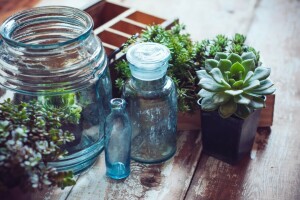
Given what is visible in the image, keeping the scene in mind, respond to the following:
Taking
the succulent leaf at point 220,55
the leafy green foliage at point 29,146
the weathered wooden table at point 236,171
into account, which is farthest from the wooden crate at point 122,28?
the leafy green foliage at point 29,146

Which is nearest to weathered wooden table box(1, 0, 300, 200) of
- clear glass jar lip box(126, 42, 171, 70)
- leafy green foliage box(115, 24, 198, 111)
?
leafy green foliage box(115, 24, 198, 111)

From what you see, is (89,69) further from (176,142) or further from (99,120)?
(176,142)

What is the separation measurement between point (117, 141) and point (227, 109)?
8.6 inches

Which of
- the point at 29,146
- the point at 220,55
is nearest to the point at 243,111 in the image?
the point at 220,55

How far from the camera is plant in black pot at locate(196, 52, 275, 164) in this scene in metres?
0.93

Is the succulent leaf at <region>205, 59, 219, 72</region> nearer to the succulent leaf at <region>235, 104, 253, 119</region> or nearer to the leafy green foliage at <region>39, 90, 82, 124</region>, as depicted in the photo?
the succulent leaf at <region>235, 104, 253, 119</region>

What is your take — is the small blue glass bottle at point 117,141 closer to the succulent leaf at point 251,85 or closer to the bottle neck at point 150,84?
the bottle neck at point 150,84

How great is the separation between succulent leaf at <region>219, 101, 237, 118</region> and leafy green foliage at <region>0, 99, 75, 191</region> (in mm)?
282

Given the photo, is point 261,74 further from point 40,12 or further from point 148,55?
point 40,12

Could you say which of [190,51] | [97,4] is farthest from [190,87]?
[97,4]

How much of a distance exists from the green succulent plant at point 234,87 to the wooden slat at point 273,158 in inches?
5.5

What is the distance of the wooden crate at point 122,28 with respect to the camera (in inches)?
42.8

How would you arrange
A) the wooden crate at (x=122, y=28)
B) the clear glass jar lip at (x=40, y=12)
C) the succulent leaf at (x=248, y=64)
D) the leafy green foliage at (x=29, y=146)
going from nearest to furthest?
the leafy green foliage at (x=29, y=146)
the clear glass jar lip at (x=40, y=12)
the succulent leaf at (x=248, y=64)
the wooden crate at (x=122, y=28)

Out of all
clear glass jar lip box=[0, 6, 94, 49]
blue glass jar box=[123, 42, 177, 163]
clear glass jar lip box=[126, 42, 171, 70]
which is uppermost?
clear glass jar lip box=[0, 6, 94, 49]
